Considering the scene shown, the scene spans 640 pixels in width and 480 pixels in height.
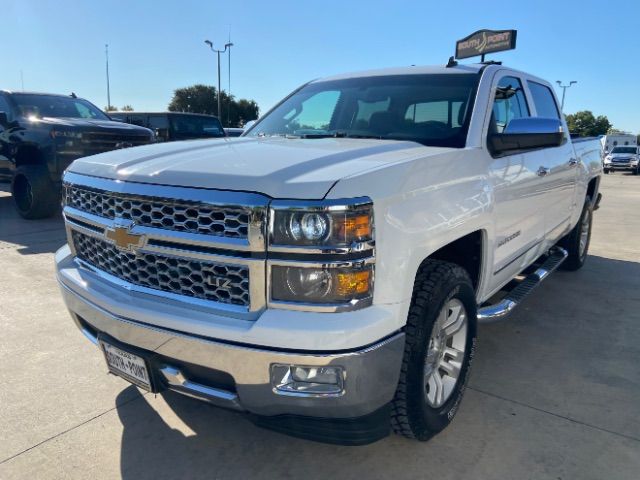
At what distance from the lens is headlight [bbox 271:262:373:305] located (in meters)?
1.84

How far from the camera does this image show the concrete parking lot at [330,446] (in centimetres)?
234

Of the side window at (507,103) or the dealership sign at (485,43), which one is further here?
the dealership sign at (485,43)

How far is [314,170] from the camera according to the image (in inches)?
79.4

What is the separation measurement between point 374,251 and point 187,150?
117cm

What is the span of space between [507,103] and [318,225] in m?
2.30

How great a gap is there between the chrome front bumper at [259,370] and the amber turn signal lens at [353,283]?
0.69ft

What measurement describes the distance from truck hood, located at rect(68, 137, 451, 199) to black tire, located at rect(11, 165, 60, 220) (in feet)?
18.9

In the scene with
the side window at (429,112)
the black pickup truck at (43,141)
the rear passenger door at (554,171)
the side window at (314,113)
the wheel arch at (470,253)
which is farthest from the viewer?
the black pickup truck at (43,141)

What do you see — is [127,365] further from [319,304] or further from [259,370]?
[319,304]

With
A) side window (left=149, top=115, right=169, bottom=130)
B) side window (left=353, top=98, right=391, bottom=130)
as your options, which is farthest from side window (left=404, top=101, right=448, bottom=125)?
side window (left=149, top=115, right=169, bottom=130)

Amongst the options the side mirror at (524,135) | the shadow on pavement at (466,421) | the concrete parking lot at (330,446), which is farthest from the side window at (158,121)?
the side mirror at (524,135)

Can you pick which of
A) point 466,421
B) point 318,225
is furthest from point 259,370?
point 466,421

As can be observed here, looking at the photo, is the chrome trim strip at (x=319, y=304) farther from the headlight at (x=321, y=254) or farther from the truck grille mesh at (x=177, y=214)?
the truck grille mesh at (x=177, y=214)

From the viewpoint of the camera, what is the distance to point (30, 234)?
23.0 ft
